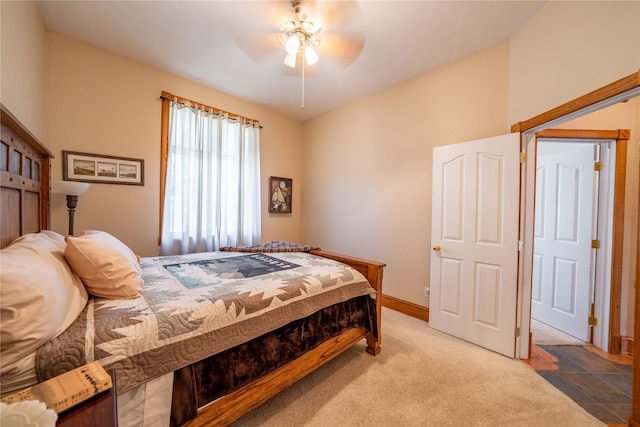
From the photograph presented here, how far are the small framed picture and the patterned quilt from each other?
3.83ft

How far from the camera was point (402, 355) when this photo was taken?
6.80 ft

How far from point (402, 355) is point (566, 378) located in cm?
121

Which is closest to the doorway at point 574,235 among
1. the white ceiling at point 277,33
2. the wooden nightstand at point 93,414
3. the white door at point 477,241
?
the white door at point 477,241

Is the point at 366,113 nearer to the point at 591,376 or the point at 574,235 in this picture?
the point at 574,235

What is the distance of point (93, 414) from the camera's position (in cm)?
62

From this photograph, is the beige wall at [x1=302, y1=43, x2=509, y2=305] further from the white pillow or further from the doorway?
the white pillow

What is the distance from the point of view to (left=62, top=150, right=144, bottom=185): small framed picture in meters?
2.35

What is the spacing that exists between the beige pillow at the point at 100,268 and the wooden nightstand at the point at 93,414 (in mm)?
689

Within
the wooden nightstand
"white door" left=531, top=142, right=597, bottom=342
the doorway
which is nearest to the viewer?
the wooden nightstand

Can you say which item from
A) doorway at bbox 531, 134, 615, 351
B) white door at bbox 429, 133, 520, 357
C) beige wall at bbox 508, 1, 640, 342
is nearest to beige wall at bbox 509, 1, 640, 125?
beige wall at bbox 508, 1, 640, 342

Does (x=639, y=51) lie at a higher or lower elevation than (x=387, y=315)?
higher

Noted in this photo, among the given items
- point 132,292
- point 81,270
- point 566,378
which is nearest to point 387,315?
point 566,378

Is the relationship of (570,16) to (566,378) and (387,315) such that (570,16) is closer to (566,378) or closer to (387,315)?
(566,378)

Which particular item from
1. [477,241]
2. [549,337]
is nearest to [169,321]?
[477,241]
